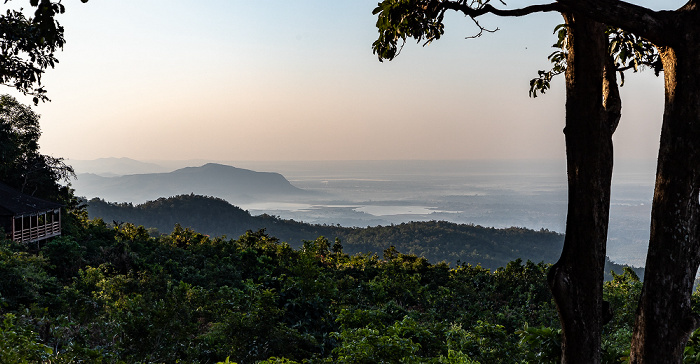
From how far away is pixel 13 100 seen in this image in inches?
1057

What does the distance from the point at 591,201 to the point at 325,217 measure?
176596mm

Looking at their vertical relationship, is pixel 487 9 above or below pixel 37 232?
above

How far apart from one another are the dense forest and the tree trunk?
1.75 feet

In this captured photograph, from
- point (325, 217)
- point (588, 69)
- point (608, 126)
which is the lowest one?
point (325, 217)

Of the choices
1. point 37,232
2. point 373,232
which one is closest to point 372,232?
point 373,232

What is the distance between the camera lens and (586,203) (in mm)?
4328

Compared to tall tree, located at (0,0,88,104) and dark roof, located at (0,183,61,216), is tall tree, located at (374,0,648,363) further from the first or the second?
dark roof, located at (0,183,61,216)

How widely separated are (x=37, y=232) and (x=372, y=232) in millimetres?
57081

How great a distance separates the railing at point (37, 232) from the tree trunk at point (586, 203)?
23.8 metres

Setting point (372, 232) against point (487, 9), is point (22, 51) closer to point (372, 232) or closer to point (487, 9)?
point (487, 9)

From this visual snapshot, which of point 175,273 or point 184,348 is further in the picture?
point 175,273

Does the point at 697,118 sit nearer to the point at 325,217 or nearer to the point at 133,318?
the point at 133,318

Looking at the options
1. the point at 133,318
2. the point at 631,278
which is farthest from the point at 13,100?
the point at 631,278

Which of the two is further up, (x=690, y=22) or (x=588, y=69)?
(x=690, y=22)
